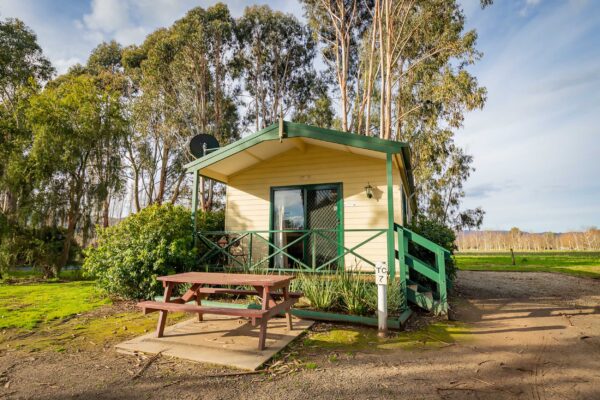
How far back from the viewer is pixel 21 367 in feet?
10.1

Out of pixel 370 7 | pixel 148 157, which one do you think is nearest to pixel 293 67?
pixel 370 7

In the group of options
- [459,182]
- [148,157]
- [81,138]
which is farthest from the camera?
[459,182]

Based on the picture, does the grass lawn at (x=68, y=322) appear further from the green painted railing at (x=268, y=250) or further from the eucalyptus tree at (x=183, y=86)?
the eucalyptus tree at (x=183, y=86)

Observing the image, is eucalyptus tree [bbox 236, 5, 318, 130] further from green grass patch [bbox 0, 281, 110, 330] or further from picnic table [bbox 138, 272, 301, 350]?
picnic table [bbox 138, 272, 301, 350]

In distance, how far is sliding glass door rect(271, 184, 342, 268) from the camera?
24.0 feet

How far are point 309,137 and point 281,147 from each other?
1.70m

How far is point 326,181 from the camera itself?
745cm

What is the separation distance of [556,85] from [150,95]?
1900 centimetres

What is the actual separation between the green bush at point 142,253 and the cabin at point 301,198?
1.68 ft

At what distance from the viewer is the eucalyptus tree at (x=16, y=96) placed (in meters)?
10.9

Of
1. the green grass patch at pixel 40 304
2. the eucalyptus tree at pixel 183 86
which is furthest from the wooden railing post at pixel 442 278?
the eucalyptus tree at pixel 183 86

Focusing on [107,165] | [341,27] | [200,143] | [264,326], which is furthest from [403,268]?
[341,27]

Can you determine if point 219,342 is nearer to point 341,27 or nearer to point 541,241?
point 341,27

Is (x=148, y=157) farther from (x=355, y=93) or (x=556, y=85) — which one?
(x=556, y=85)
